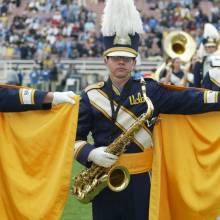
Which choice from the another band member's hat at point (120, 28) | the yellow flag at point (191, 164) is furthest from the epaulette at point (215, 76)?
the another band member's hat at point (120, 28)

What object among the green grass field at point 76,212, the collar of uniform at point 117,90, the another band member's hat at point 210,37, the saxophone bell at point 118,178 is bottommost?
the green grass field at point 76,212

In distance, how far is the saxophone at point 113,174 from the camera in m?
5.36

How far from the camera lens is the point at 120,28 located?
5.52 metres

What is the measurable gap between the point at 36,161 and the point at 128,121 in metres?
0.71

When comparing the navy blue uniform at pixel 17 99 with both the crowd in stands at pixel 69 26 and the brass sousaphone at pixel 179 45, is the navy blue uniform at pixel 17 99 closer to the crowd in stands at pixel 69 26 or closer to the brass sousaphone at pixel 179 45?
the brass sousaphone at pixel 179 45

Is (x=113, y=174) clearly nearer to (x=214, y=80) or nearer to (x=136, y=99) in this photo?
(x=136, y=99)

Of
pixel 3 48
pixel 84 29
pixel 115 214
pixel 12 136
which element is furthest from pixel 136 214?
pixel 84 29

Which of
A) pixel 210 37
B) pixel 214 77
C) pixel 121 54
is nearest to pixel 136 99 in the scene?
pixel 121 54

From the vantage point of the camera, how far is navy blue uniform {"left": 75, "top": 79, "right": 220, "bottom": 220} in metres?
5.43

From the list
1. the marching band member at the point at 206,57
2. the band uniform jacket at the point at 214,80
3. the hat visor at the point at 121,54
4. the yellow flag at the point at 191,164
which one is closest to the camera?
the hat visor at the point at 121,54

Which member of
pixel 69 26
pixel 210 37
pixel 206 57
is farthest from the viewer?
pixel 69 26

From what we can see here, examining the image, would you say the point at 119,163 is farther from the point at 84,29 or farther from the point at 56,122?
the point at 84,29

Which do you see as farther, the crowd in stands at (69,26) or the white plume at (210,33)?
the crowd in stands at (69,26)

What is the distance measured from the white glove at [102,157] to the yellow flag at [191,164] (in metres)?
0.56
